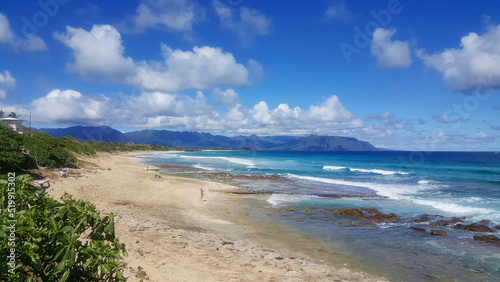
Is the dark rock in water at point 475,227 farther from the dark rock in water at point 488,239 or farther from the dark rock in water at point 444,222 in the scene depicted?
the dark rock in water at point 488,239

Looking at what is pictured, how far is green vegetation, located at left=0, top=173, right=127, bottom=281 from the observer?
261 centimetres

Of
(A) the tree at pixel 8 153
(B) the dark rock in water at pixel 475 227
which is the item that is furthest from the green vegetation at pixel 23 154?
(B) the dark rock in water at pixel 475 227

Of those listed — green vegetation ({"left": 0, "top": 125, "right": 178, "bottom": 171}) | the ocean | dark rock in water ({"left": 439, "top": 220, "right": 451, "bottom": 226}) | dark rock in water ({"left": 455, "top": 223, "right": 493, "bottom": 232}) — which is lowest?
the ocean

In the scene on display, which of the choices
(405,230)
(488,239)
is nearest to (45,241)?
(405,230)

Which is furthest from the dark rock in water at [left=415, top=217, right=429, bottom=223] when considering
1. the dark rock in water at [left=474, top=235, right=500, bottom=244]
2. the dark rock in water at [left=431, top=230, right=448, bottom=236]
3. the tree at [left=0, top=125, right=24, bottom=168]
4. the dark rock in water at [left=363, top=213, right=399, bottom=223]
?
the tree at [left=0, top=125, right=24, bottom=168]

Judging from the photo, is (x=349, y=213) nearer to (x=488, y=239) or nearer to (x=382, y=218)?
(x=382, y=218)

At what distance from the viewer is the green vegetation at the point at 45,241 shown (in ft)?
8.55

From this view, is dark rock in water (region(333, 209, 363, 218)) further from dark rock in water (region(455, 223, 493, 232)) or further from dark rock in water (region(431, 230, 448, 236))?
dark rock in water (region(455, 223, 493, 232))

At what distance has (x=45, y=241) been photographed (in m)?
2.81

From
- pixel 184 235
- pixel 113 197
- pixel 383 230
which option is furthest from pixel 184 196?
pixel 383 230

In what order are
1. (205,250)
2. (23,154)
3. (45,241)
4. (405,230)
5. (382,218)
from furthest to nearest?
(23,154) → (382,218) → (405,230) → (205,250) → (45,241)

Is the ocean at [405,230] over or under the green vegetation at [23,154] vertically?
under

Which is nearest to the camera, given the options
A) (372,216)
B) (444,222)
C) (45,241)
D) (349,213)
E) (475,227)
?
(45,241)

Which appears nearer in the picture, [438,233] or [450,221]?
[438,233]
